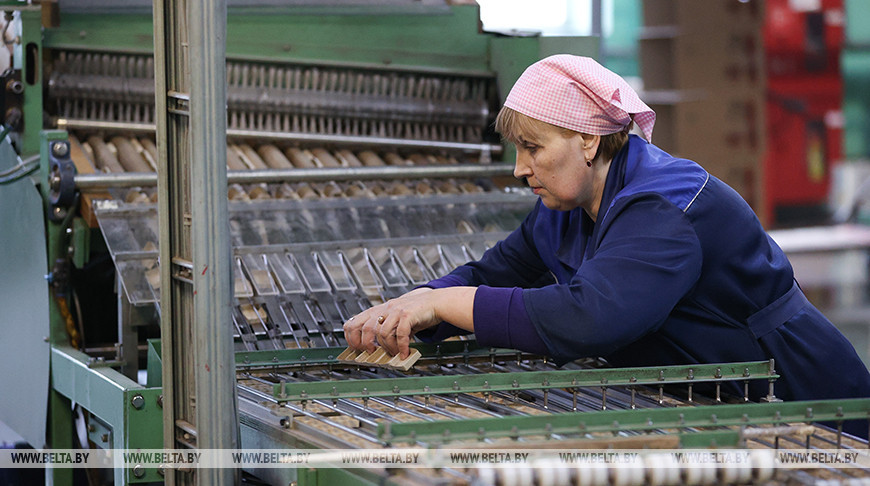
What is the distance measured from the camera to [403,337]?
1.83 m

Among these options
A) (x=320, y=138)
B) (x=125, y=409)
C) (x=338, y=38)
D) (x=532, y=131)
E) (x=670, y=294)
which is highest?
(x=338, y=38)

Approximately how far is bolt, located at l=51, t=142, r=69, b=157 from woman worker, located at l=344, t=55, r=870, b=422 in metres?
1.05

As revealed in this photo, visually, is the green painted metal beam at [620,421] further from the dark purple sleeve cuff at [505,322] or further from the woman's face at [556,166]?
the woman's face at [556,166]

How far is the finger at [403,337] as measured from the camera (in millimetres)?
1829

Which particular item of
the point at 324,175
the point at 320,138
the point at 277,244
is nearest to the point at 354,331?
the point at 277,244

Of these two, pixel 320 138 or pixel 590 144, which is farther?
pixel 320 138

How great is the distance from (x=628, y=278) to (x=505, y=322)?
0.21 meters

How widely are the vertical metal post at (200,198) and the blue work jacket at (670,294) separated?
0.43 meters

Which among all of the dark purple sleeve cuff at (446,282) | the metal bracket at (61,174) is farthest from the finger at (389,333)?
the metal bracket at (61,174)

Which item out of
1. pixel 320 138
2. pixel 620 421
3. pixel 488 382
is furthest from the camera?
pixel 320 138

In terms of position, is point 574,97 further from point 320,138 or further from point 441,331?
point 320,138

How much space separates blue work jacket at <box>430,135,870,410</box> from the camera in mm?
1698

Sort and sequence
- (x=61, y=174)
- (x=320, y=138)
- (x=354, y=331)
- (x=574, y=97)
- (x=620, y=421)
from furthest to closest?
(x=320, y=138) < (x=61, y=174) < (x=354, y=331) < (x=574, y=97) < (x=620, y=421)

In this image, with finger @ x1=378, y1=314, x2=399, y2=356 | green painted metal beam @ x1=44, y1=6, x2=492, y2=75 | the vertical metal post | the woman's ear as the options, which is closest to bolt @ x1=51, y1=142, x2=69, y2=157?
green painted metal beam @ x1=44, y1=6, x2=492, y2=75
